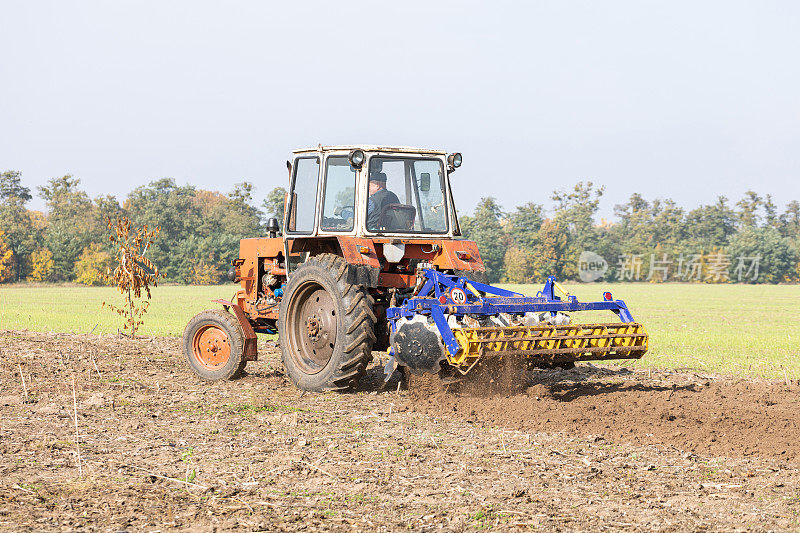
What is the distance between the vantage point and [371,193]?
9.42 meters

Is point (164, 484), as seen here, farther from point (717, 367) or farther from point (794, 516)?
point (717, 367)

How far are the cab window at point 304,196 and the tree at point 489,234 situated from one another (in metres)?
55.7

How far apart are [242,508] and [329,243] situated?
5288mm

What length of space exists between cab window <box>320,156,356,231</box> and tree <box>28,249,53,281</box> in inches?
2358

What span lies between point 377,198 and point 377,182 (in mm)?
197

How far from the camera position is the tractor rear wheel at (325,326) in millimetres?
8625

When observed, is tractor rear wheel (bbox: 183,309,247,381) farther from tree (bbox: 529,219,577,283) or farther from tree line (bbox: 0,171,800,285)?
tree (bbox: 529,219,577,283)

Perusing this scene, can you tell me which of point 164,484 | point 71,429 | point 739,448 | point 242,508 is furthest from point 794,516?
point 71,429

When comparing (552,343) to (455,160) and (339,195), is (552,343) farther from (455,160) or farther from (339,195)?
(339,195)

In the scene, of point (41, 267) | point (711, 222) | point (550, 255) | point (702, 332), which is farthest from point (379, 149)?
point (711, 222)

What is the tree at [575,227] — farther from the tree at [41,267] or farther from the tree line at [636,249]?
the tree at [41,267]

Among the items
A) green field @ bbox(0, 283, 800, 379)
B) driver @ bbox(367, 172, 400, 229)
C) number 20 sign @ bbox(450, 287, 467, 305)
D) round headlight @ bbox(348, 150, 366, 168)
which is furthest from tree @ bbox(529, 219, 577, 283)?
number 20 sign @ bbox(450, 287, 467, 305)

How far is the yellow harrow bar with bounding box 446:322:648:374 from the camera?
7.75m

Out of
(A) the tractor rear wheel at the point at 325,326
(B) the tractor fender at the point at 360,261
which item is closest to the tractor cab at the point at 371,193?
(B) the tractor fender at the point at 360,261
